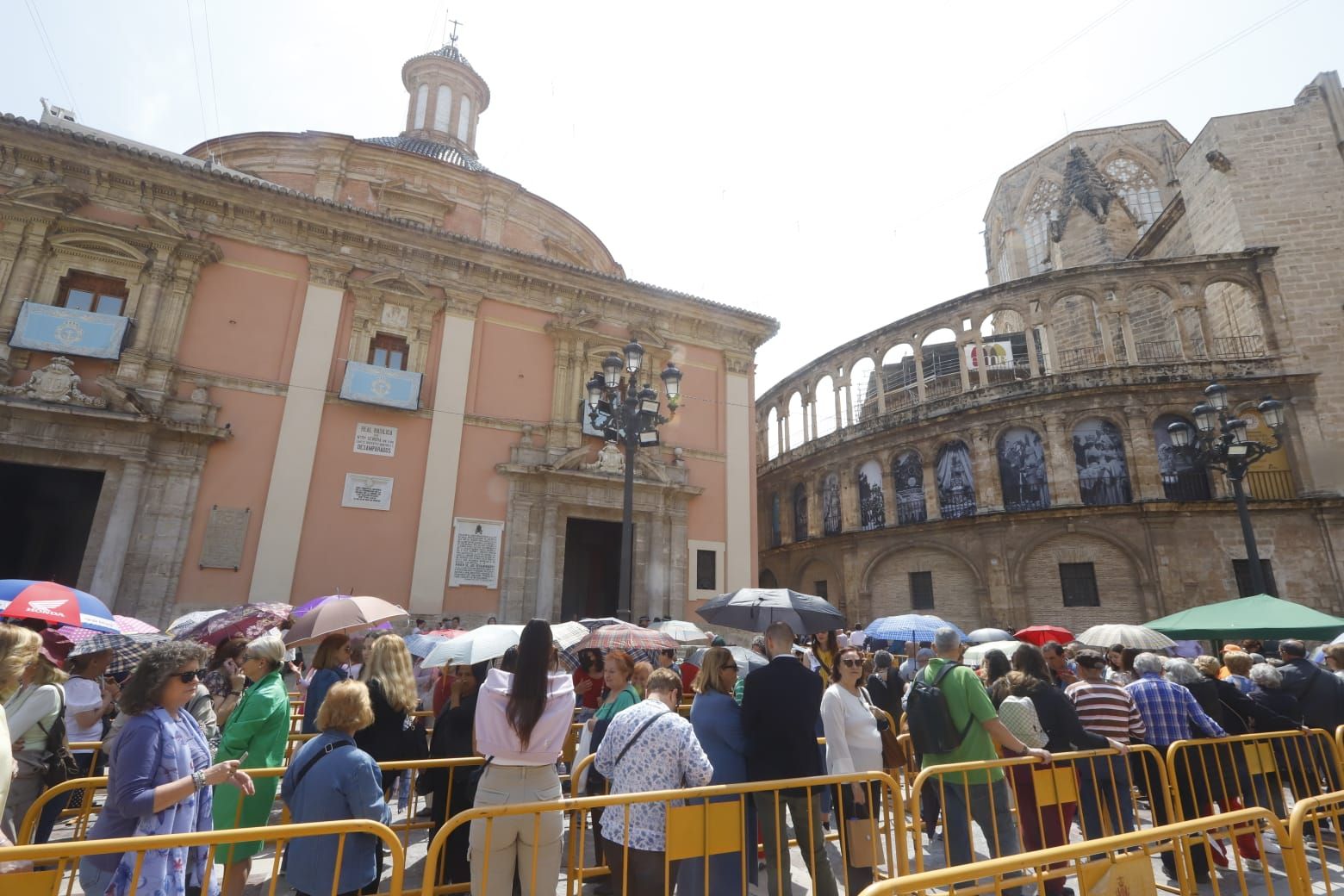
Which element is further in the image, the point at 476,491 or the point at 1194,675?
the point at 476,491

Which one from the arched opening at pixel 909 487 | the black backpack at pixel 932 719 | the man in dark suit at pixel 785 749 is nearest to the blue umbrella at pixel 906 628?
the black backpack at pixel 932 719

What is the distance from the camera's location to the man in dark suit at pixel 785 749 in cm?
394

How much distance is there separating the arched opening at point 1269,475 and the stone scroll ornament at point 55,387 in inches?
1131

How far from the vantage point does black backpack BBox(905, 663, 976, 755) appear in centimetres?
457

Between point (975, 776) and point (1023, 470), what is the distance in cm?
1937

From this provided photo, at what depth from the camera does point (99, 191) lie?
13.3m

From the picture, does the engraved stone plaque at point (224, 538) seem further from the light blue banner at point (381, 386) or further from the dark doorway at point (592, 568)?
the dark doorway at point (592, 568)

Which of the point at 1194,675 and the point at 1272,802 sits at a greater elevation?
the point at 1194,675

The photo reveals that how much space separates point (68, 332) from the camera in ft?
40.6

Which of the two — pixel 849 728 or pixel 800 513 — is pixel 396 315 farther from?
pixel 800 513

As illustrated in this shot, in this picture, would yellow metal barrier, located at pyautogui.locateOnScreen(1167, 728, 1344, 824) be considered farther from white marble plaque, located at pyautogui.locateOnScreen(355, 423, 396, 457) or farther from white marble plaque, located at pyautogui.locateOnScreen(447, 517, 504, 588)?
white marble plaque, located at pyautogui.locateOnScreen(355, 423, 396, 457)

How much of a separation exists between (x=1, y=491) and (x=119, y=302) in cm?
528

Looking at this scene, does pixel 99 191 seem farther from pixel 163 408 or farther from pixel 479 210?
pixel 479 210

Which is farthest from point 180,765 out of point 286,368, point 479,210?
point 479,210
